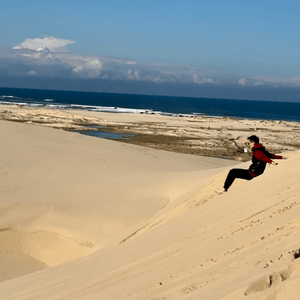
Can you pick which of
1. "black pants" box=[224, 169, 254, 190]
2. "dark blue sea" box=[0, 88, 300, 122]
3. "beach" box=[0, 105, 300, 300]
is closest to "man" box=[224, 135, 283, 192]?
"black pants" box=[224, 169, 254, 190]

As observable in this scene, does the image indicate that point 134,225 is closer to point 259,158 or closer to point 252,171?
point 252,171

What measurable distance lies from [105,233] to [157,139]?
19.3 m

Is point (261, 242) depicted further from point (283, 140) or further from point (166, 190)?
point (283, 140)

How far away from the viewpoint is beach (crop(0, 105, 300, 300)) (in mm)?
3010

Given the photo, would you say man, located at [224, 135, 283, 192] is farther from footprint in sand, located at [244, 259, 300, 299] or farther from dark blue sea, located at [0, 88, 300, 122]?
dark blue sea, located at [0, 88, 300, 122]

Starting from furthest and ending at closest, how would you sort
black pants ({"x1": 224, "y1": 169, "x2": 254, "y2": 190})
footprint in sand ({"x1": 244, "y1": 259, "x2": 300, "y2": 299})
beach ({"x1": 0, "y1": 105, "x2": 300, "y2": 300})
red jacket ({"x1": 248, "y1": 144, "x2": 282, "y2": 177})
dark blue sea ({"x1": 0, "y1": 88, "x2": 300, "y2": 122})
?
1. dark blue sea ({"x1": 0, "y1": 88, "x2": 300, "y2": 122})
2. black pants ({"x1": 224, "y1": 169, "x2": 254, "y2": 190})
3. red jacket ({"x1": 248, "y1": 144, "x2": 282, "y2": 177})
4. beach ({"x1": 0, "y1": 105, "x2": 300, "y2": 300})
5. footprint in sand ({"x1": 244, "y1": 259, "x2": 300, "y2": 299})

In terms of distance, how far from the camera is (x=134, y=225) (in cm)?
738

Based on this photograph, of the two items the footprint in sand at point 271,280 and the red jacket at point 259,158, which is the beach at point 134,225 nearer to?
the footprint in sand at point 271,280

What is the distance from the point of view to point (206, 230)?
434 centimetres

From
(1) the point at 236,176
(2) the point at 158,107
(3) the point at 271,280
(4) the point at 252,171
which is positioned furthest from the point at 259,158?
(2) the point at 158,107

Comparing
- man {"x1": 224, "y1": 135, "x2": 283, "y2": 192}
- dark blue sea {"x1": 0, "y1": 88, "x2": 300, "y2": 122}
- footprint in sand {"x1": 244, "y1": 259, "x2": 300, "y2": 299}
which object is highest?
dark blue sea {"x1": 0, "y1": 88, "x2": 300, "y2": 122}

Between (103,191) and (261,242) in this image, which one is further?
(103,191)

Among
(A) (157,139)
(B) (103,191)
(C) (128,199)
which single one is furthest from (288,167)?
(A) (157,139)

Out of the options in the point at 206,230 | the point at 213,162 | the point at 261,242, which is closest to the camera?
the point at 261,242
